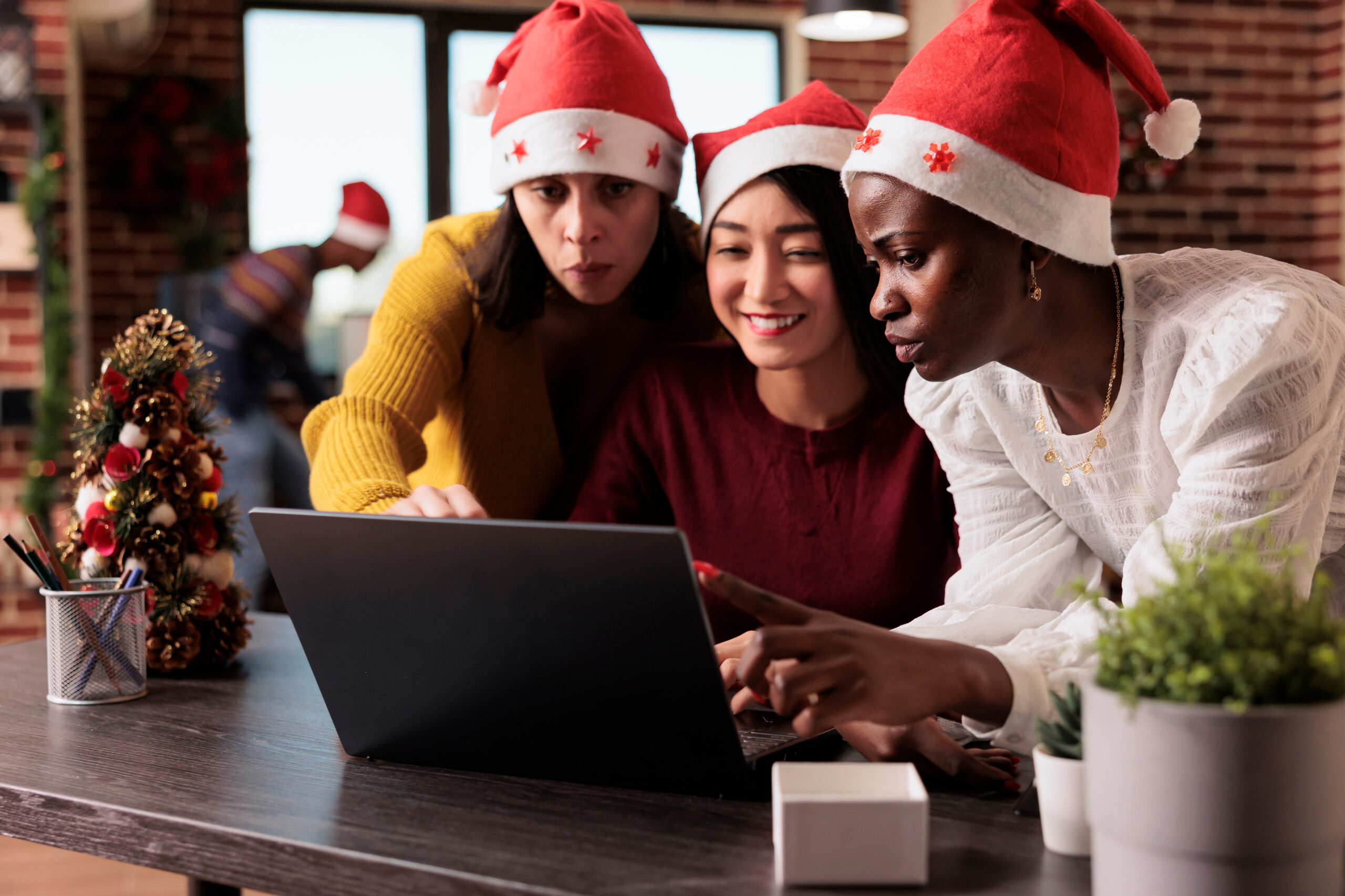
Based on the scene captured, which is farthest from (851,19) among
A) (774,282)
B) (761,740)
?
(761,740)

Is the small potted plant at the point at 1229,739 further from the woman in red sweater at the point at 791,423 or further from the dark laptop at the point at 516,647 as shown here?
the woman in red sweater at the point at 791,423

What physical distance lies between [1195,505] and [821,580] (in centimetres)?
63

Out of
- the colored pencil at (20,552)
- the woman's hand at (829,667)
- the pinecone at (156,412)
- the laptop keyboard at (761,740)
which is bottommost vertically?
the laptop keyboard at (761,740)

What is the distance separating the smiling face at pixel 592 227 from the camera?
5.47 feet

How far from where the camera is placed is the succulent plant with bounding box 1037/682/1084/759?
2.62 feet

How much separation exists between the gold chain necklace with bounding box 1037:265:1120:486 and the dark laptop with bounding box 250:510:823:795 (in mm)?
448

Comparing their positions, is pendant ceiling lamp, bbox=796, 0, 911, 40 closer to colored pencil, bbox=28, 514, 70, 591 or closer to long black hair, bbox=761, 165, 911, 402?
long black hair, bbox=761, 165, 911, 402

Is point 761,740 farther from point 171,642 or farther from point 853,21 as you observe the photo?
point 853,21

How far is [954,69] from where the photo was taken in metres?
1.11

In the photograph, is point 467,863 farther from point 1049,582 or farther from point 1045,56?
point 1045,56

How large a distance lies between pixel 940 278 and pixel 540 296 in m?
0.85

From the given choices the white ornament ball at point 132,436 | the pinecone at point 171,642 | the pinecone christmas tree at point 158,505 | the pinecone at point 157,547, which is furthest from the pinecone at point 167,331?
the pinecone at point 171,642

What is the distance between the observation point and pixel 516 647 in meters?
0.88

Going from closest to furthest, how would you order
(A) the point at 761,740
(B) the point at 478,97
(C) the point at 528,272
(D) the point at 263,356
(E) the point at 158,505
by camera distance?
(A) the point at 761,740, (E) the point at 158,505, (C) the point at 528,272, (B) the point at 478,97, (D) the point at 263,356
